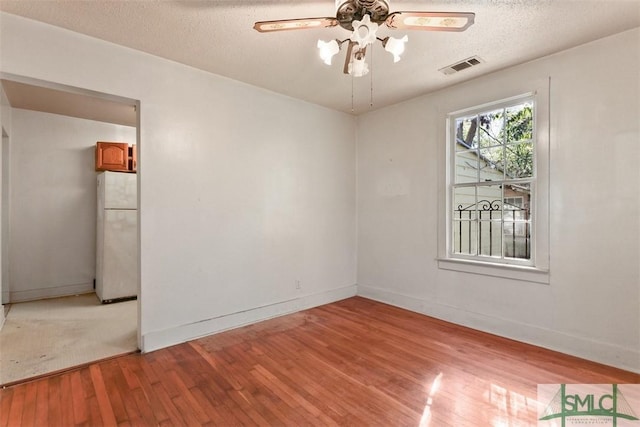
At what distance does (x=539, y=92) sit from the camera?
115 inches

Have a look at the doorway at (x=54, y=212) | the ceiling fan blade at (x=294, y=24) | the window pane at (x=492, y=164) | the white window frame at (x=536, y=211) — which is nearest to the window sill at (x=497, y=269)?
the white window frame at (x=536, y=211)

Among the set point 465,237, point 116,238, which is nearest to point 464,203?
point 465,237

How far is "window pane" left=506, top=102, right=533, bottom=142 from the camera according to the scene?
308 centimetres

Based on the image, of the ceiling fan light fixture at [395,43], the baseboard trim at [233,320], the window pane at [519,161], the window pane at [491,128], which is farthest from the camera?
the window pane at [491,128]

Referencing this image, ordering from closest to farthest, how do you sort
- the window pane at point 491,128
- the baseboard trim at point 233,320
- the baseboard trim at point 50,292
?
the baseboard trim at point 233,320, the window pane at point 491,128, the baseboard trim at point 50,292

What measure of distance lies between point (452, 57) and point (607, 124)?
4.65 ft

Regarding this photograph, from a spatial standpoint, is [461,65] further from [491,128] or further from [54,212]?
[54,212]

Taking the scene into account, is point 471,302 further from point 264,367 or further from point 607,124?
point 264,367

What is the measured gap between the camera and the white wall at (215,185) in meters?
2.65

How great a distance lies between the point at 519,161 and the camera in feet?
10.3

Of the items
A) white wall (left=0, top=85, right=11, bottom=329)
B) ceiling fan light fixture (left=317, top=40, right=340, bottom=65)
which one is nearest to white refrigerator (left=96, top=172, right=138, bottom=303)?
white wall (left=0, top=85, right=11, bottom=329)

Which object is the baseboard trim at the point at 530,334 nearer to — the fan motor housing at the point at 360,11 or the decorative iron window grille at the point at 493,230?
the decorative iron window grille at the point at 493,230

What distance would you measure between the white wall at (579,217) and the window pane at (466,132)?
19cm

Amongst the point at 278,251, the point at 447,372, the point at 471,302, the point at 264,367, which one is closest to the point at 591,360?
the point at 471,302
